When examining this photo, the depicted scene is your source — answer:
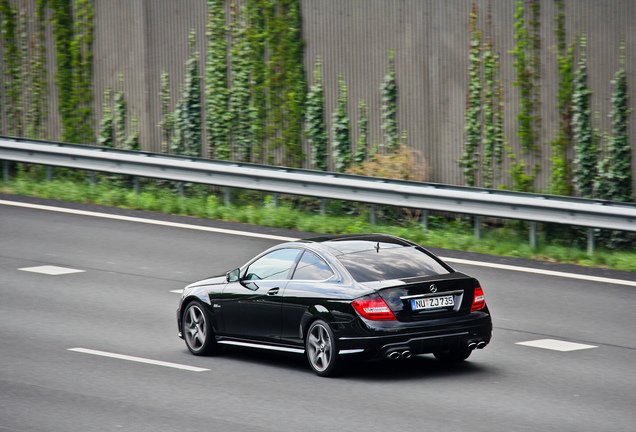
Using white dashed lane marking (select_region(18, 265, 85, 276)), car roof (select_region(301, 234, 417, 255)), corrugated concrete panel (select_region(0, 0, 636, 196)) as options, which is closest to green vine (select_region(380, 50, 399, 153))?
corrugated concrete panel (select_region(0, 0, 636, 196))

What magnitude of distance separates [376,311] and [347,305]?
0.27 metres

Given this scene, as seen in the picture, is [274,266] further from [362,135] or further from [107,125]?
[107,125]

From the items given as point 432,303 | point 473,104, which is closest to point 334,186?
A: point 473,104

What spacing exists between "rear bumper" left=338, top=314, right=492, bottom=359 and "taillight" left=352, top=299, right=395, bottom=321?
122 mm

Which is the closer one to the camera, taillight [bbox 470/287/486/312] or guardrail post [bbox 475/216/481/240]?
taillight [bbox 470/287/486/312]

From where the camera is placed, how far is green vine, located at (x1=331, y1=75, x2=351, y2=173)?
62.6ft

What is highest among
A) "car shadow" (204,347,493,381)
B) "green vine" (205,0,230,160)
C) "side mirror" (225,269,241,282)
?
"green vine" (205,0,230,160)

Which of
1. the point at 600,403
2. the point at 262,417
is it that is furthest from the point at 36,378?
the point at 600,403

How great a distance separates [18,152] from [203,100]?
3798 millimetres

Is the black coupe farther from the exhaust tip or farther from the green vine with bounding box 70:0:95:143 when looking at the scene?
the green vine with bounding box 70:0:95:143

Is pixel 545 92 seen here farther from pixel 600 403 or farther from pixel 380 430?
pixel 380 430

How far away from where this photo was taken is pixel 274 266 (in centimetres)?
1002

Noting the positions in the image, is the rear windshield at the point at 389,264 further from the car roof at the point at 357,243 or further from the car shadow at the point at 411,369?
the car shadow at the point at 411,369

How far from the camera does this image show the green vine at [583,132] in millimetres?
16531
